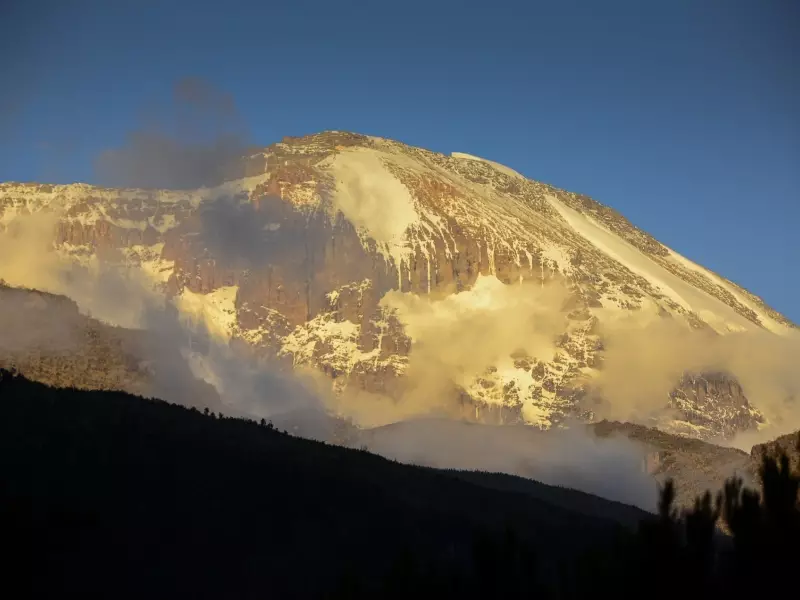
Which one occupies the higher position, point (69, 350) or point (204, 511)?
point (69, 350)

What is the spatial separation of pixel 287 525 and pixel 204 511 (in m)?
3.23

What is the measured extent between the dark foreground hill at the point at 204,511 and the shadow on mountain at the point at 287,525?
8cm

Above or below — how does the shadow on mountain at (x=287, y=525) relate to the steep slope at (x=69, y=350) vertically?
below

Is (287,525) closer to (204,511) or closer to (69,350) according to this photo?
(204,511)

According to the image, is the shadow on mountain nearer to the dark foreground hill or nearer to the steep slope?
the dark foreground hill

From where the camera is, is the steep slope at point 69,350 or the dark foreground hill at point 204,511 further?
the steep slope at point 69,350

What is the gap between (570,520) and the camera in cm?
5966

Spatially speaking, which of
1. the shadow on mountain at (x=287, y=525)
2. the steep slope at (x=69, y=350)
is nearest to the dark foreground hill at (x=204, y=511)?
the shadow on mountain at (x=287, y=525)

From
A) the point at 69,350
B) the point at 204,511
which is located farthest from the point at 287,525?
the point at 69,350

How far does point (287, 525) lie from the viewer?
4522 cm

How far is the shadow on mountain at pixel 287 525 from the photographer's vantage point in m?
28.3

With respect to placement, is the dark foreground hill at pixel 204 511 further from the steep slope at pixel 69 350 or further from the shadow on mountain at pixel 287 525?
the steep slope at pixel 69 350

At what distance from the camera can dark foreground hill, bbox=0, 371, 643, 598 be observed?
123 ft

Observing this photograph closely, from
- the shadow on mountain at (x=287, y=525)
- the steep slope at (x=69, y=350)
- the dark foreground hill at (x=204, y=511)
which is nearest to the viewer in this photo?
the shadow on mountain at (x=287, y=525)
